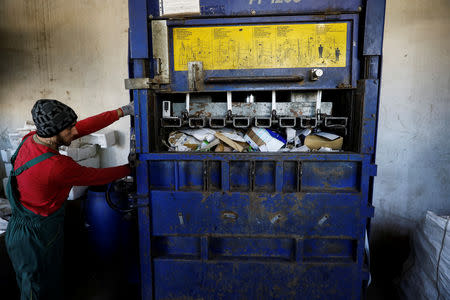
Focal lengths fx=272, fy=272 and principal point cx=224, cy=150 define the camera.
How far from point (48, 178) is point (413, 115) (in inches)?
126

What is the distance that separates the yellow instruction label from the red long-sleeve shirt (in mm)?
943

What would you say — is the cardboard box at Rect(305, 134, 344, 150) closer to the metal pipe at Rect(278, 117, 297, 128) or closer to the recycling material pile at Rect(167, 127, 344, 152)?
the recycling material pile at Rect(167, 127, 344, 152)

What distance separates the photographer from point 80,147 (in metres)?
2.91

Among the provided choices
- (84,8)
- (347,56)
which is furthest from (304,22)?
(84,8)

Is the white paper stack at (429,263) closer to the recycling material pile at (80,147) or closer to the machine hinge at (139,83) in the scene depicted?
the machine hinge at (139,83)

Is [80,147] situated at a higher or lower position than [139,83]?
lower

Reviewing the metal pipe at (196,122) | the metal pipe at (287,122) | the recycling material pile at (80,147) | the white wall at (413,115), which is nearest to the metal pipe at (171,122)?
the metal pipe at (196,122)

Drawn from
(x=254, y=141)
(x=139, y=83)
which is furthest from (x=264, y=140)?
(x=139, y=83)

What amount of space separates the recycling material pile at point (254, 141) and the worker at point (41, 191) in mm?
595

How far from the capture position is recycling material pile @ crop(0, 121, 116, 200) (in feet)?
9.11

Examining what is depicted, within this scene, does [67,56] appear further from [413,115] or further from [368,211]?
[413,115]

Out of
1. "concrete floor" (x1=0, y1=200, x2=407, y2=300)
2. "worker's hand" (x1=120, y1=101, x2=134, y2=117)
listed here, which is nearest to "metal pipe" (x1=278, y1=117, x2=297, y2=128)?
"worker's hand" (x1=120, y1=101, x2=134, y2=117)

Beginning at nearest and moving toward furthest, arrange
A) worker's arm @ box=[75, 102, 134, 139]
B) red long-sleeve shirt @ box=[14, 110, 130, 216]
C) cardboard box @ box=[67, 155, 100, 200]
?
red long-sleeve shirt @ box=[14, 110, 130, 216] < worker's arm @ box=[75, 102, 134, 139] < cardboard box @ box=[67, 155, 100, 200]

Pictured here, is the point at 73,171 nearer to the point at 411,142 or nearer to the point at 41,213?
the point at 41,213
